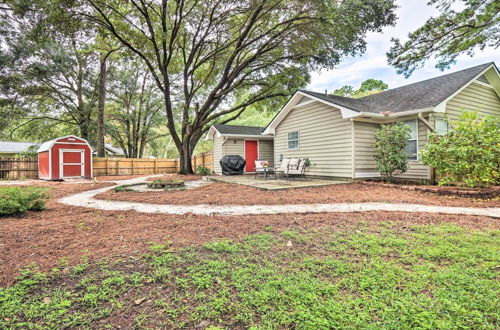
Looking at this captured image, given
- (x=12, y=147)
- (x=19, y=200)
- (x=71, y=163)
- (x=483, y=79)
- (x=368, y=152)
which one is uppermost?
(x=483, y=79)

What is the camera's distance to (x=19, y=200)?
14.0ft

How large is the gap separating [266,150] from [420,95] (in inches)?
350

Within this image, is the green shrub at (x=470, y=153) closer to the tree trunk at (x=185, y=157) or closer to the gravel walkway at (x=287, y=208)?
the gravel walkway at (x=287, y=208)

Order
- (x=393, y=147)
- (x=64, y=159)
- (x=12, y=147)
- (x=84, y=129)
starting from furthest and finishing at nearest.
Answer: (x=12, y=147) → (x=84, y=129) → (x=64, y=159) → (x=393, y=147)

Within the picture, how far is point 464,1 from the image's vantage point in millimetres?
8391

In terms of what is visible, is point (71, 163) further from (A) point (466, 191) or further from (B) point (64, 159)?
(A) point (466, 191)

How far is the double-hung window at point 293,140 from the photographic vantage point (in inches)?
434

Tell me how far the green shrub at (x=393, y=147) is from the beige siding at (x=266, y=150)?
801 centimetres

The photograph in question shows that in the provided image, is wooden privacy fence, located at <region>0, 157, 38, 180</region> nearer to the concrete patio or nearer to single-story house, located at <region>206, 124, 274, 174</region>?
single-story house, located at <region>206, 124, 274, 174</region>

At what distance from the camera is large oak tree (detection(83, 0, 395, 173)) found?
29.0 ft

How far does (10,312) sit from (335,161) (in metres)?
9.17

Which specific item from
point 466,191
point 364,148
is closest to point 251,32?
point 364,148

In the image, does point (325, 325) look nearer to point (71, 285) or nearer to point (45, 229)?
point (71, 285)

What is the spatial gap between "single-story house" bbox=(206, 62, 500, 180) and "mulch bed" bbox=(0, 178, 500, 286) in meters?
4.69
